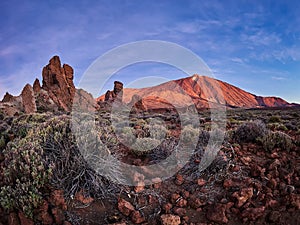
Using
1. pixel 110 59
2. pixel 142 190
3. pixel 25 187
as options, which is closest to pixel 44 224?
pixel 25 187

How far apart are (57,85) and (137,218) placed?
126ft

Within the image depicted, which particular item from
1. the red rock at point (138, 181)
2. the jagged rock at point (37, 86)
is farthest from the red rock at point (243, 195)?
the jagged rock at point (37, 86)

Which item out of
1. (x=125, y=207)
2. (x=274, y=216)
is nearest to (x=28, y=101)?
(x=125, y=207)

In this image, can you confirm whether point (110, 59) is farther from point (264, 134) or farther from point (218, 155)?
point (264, 134)

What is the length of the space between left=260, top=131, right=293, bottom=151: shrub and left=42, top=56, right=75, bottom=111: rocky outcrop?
3442 centimetres

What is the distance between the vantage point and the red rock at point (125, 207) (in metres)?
3.75

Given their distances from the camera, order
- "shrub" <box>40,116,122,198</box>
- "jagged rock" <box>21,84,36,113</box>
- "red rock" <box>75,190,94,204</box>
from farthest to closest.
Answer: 1. "jagged rock" <box>21,84,36,113</box>
2. "shrub" <box>40,116,122,198</box>
3. "red rock" <box>75,190,94,204</box>

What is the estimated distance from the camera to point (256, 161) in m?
5.38

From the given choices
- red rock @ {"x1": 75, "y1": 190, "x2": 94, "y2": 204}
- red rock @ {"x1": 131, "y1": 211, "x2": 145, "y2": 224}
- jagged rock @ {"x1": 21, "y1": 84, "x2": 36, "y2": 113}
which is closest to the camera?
red rock @ {"x1": 131, "y1": 211, "x2": 145, "y2": 224}

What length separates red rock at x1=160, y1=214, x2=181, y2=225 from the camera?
358cm

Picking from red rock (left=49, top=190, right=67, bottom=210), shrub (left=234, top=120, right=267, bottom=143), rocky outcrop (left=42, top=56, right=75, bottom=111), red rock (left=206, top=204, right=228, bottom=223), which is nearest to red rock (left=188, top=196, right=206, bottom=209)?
red rock (left=206, top=204, right=228, bottom=223)

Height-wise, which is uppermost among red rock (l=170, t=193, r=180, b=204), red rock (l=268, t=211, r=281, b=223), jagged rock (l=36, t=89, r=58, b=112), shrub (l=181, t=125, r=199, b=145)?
jagged rock (l=36, t=89, r=58, b=112)

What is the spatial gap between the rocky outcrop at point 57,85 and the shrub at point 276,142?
3442cm

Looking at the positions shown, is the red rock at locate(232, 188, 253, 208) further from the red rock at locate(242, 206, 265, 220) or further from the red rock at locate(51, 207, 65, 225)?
the red rock at locate(51, 207, 65, 225)
